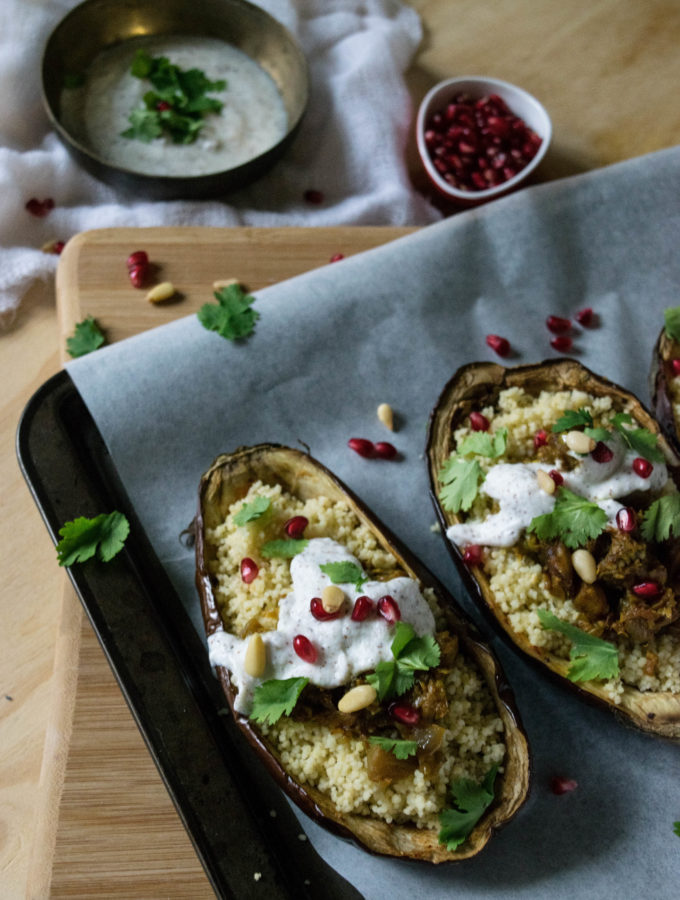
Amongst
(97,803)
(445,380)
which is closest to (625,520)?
(445,380)

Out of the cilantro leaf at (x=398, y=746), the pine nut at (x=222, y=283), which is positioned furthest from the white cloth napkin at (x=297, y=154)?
the cilantro leaf at (x=398, y=746)

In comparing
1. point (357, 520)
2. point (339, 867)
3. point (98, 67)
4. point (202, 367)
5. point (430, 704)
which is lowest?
point (339, 867)

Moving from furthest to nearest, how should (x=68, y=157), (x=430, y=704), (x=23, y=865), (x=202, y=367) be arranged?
1. (x=68, y=157)
2. (x=202, y=367)
3. (x=23, y=865)
4. (x=430, y=704)

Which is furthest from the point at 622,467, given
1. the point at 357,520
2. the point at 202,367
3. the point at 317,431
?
the point at 202,367

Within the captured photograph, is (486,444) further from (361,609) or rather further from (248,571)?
(248,571)

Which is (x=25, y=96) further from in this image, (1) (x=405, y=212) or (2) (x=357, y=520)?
(2) (x=357, y=520)

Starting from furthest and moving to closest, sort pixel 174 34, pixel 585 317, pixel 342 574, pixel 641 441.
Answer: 1. pixel 174 34
2. pixel 585 317
3. pixel 641 441
4. pixel 342 574

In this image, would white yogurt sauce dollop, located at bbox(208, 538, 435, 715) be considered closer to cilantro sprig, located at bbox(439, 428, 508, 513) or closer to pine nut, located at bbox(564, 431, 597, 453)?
cilantro sprig, located at bbox(439, 428, 508, 513)
